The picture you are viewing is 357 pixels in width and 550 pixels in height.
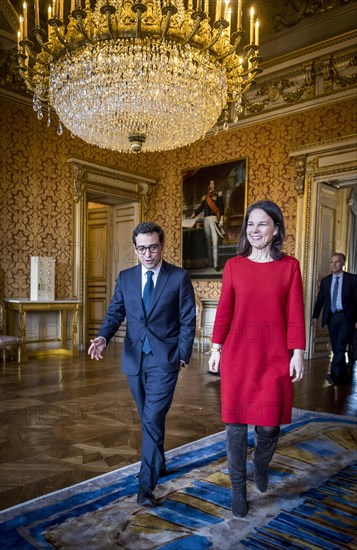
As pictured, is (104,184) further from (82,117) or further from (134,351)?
(134,351)

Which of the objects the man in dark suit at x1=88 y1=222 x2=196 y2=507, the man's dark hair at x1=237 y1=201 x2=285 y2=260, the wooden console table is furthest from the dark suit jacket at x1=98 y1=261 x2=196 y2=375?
the wooden console table

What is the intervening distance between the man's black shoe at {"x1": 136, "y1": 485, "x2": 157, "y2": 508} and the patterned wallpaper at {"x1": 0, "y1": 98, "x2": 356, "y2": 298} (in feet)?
18.4

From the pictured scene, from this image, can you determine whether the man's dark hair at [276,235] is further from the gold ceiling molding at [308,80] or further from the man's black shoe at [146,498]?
the gold ceiling molding at [308,80]

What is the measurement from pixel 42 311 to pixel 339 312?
4865 mm

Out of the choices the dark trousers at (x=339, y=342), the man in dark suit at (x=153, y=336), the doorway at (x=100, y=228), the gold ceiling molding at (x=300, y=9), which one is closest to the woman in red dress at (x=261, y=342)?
the man in dark suit at (x=153, y=336)

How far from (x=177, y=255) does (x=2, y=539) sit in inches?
302

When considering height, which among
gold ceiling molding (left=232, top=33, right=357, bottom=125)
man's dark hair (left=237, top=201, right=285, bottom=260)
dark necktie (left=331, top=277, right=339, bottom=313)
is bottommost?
dark necktie (left=331, top=277, right=339, bottom=313)

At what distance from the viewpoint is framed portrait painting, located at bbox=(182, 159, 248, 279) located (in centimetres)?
840

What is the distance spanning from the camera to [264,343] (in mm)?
2102

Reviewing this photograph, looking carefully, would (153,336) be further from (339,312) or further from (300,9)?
(300,9)

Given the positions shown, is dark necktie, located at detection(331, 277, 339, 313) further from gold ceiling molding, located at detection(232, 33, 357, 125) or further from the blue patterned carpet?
→ gold ceiling molding, located at detection(232, 33, 357, 125)

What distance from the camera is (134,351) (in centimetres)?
238

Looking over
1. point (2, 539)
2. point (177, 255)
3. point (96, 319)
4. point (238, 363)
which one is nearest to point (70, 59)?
point (238, 363)

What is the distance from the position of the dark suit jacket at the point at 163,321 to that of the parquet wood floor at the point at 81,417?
0.87m
